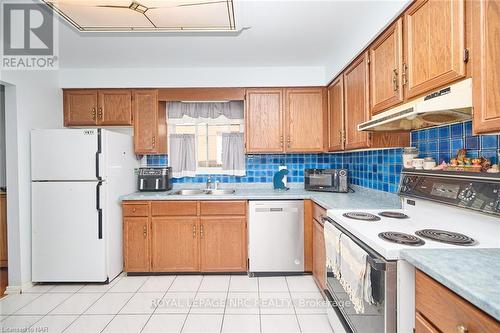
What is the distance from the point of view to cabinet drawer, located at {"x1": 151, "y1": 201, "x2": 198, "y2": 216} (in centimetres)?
278

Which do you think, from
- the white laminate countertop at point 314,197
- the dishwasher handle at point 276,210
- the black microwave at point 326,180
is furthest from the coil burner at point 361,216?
the black microwave at point 326,180

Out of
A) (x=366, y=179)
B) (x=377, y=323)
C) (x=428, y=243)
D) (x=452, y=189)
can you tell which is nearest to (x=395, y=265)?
(x=428, y=243)

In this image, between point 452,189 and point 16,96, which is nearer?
point 452,189

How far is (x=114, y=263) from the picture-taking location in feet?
8.89

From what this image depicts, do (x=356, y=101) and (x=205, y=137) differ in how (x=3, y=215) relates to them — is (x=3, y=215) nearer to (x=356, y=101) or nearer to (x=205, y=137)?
(x=205, y=137)

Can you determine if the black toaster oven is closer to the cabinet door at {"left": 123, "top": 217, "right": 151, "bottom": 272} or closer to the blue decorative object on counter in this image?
the cabinet door at {"left": 123, "top": 217, "right": 151, "bottom": 272}

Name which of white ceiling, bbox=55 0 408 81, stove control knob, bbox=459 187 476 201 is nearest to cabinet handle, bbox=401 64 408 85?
white ceiling, bbox=55 0 408 81

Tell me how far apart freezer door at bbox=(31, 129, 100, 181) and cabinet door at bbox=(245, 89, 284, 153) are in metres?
1.64

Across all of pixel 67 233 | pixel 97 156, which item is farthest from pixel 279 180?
pixel 67 233

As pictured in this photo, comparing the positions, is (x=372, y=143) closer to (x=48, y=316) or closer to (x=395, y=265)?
(x=395, y=265)

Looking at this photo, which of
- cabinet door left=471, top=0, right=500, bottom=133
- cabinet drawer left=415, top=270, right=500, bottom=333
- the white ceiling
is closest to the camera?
cabinet drawer left=415, top=270, right=500, bottom=333

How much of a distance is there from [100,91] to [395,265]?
337 cm

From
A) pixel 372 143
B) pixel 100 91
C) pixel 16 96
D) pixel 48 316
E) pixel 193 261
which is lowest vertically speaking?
pixel 48 316

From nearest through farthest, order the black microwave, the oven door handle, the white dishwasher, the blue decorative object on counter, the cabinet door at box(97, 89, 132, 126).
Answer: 1. the oven door handle
2. the white dishwasher
3. the black microwave
4. the cabinet door at box(97, 89, 132, 126)
5. the blue decorative object on counter
